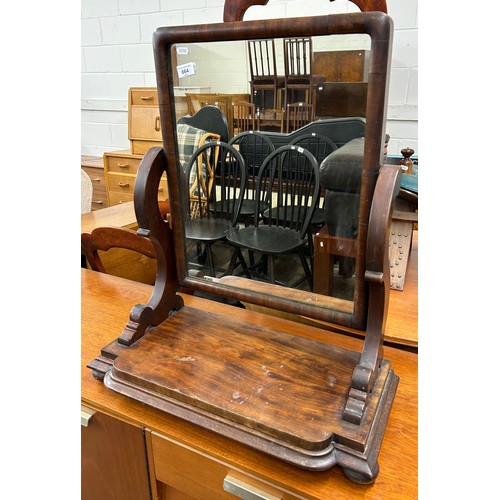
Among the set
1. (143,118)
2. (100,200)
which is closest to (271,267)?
(143,118)

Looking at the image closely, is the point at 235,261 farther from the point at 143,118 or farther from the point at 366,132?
the point at 143,118

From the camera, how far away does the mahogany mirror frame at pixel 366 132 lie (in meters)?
0.51

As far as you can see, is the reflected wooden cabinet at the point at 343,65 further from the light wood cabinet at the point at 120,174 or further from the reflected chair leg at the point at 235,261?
the light wood cabinet at the point at 120,174

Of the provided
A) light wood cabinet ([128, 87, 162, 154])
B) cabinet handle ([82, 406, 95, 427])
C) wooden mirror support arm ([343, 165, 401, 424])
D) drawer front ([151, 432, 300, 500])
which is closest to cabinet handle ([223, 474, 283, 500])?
drawer front ([151, 432, 300, 500])

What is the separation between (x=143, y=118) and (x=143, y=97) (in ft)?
0.43

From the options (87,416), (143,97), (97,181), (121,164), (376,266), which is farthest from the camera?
(97,181)

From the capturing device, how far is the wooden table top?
0.51 metres

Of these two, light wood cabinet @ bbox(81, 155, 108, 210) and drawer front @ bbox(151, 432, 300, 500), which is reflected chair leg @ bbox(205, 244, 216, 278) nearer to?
drawer front @ bbox(151, 432, 300, 500)

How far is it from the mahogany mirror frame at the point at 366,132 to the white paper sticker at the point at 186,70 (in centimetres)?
1

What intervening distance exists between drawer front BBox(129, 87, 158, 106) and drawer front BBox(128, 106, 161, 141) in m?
0.04

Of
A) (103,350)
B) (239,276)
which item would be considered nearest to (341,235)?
(239,276)

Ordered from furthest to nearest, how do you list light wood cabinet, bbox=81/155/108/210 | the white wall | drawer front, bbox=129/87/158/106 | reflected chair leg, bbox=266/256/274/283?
light wood cabinet, bbox=81/155/108/210
drawer front, bbox=129/87/158/106
the white wall
reflected chair leg, bbox=266/256/274/283

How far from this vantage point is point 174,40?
632 mm

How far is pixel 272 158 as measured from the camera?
0.72 metres
